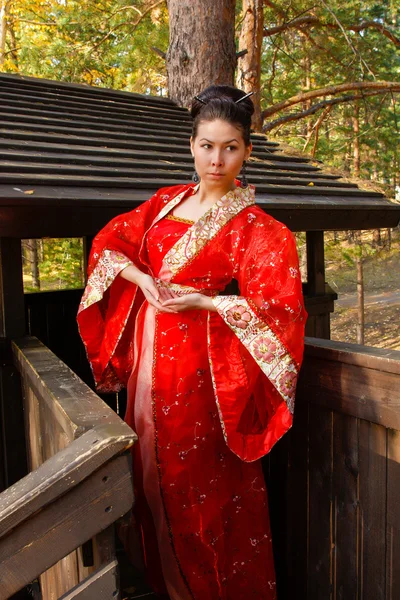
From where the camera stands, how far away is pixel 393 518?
2109mm

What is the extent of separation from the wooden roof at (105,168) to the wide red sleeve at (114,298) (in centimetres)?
30

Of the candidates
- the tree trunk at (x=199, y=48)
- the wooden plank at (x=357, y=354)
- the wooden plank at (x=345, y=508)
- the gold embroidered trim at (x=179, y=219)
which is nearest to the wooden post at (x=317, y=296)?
the wooden plank at (x=357, y=354)

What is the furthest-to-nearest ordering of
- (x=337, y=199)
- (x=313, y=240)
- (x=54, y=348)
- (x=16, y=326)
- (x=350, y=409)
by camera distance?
(x=313, y=240) < (x=337, y=199) < (x=54, y=348) < (x=16, y=326) < (x=350, y=409)

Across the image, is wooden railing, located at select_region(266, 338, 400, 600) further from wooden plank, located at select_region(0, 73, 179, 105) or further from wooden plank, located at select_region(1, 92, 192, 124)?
wooden plank, located at select_region(0, 73, 179, 105)

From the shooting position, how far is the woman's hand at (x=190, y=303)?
207cm

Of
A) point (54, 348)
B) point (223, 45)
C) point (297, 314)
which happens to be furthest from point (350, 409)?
point (223, 45)

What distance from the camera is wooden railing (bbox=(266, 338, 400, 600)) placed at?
2119 mm

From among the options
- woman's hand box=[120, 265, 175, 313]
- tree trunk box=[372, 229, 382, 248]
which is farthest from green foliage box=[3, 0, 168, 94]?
tree trunk box=[372, 229, 382, 248]

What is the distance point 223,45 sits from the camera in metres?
6.14

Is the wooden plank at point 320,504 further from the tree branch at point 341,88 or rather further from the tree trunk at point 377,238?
the tree trunk at point 377,238

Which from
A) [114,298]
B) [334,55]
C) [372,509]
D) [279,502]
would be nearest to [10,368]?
[114,298]

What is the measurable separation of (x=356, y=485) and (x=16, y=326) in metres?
1.70

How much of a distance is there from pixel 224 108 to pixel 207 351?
94 cm

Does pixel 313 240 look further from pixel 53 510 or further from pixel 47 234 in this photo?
pixel 53 510
